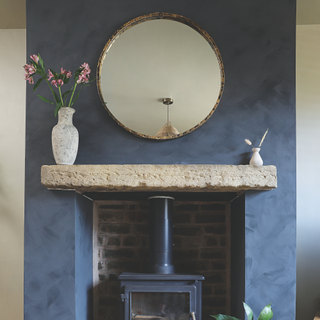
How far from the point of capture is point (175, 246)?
247cm


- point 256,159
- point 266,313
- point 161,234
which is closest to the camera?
point 266,313

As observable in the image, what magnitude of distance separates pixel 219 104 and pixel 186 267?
1.30m

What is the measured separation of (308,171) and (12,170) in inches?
104

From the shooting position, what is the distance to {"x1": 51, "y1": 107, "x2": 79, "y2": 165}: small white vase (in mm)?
1845

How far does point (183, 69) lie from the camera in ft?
6.66

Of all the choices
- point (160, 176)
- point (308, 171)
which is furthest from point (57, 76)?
point (308, 171)

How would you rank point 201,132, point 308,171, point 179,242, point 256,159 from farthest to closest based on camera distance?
point 308,171, point 179,242, point 201,132, point 256,159

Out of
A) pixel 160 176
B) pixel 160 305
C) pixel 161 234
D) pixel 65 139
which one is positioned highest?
pixel 65 139

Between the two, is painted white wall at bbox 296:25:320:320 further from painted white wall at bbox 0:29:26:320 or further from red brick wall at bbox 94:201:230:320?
painted white wall at bbox 0:29:26:320

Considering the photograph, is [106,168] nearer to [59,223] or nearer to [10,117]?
[59,223]

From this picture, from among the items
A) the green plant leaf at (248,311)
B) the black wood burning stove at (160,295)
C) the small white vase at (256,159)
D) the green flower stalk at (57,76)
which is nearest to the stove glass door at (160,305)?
the black wood burning stove at (160,295)

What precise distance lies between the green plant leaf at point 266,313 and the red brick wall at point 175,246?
2.02ft

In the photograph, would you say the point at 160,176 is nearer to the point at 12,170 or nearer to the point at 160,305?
the point at 160,305

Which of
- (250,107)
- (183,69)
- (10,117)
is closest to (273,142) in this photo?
(250,107)
